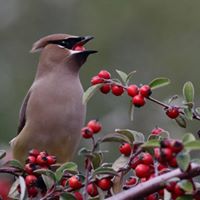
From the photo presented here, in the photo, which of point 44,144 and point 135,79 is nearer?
point 44,144

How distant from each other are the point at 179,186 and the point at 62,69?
8.99 feet

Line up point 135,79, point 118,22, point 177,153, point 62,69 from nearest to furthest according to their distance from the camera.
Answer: point 177,153 → point 62,69 → point 135,79 → point 118,22

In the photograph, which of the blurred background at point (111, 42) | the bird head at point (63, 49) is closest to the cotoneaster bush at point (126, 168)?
the bird head at point (63, 49)

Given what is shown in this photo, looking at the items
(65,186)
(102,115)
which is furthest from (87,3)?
(65,186)

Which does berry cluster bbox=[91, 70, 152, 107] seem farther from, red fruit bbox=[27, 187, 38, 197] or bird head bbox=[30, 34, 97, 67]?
bird head bbox=[30, 34, 97, 67]

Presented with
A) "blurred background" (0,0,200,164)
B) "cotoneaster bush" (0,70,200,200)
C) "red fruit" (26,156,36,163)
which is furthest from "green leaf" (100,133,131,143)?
Result: "blurred background" (0,0,200,164)

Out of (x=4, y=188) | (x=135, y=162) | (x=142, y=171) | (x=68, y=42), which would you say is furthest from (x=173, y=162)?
(x=68, y=42)

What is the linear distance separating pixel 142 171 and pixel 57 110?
2.16 m

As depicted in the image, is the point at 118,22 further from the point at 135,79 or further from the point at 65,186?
the point at 65,186

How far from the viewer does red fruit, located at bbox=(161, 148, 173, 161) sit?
2758 mm

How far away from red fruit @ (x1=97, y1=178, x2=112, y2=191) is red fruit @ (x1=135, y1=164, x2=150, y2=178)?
0.55 ft

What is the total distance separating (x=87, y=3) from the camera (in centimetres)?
1117

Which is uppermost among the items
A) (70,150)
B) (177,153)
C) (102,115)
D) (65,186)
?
(177,153)

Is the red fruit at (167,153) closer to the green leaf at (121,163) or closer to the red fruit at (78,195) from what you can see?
the green leaf at (121,163)
